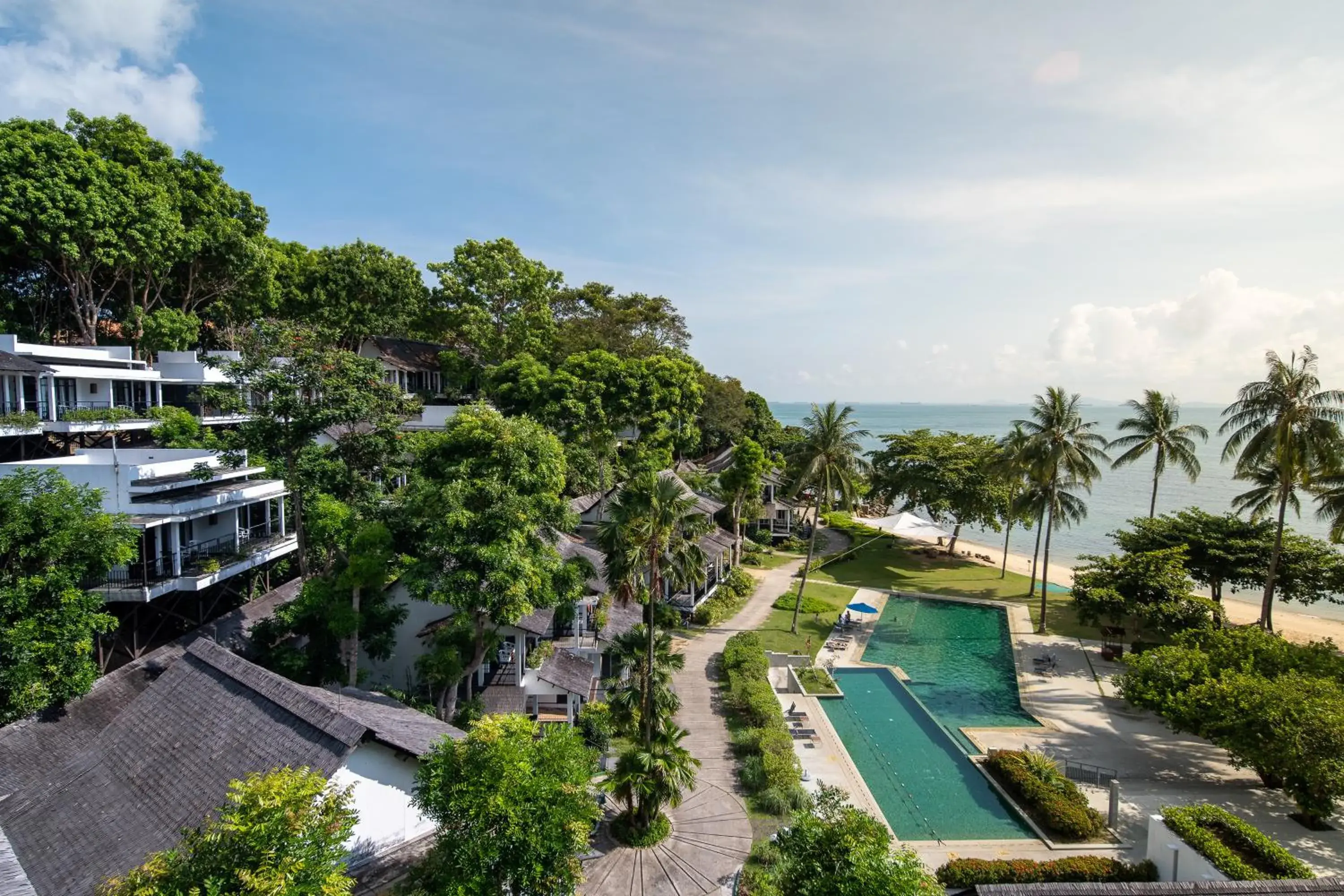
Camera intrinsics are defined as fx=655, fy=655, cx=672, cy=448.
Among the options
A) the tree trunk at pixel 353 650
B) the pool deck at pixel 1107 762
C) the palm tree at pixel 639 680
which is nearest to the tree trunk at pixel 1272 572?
the pool deck at pixel 1107 762

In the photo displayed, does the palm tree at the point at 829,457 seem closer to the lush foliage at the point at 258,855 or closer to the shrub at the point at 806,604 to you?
the shrub at the point at 806,604

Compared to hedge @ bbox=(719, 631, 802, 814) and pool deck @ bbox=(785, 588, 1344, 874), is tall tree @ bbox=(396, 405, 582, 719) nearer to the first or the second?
hedge @ bbox=(719, 631, 802, 814)

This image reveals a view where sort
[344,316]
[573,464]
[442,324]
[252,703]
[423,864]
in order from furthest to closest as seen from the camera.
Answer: [442,324] → [344,316] → [573,464] → [252,703] → [423,864]

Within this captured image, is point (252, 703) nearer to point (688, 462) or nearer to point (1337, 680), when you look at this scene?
point (1337, 680)

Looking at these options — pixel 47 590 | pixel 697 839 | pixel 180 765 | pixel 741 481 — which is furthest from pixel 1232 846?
pixel 47 590

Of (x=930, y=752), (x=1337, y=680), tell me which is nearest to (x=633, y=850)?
(x=930, y=752)

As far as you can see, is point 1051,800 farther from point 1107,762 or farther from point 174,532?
point 174,532
